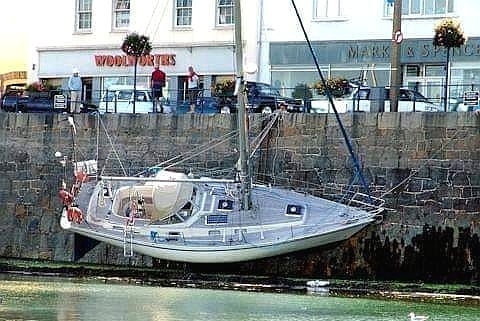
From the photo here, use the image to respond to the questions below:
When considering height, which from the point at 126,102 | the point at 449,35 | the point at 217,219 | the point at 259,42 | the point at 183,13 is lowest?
the point at 217,219

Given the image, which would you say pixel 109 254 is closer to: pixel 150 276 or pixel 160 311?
pixel 150 276

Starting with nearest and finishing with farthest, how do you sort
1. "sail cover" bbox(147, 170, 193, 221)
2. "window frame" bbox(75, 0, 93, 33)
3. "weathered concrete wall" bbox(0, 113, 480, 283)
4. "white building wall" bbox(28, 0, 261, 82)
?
"weathered concrete wall" bbox(0, 113, 480, 283) < "sail cover" bbox(147, 170, 193, 221) < "white building wall" bbox(28, 0, 261, 82) < "window frame" bbox(75, 0, 93, 33)

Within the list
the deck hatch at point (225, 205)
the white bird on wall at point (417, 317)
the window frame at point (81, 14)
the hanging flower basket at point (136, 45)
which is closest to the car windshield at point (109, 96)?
the hanging flower basket at point (136, 45)

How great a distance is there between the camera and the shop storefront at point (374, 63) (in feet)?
174

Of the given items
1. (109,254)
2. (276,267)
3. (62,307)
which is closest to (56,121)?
(109,254)

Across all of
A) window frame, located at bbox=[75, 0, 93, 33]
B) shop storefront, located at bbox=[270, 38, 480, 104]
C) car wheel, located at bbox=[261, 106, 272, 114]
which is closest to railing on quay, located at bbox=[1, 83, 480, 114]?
car wheel, located at bbox=[261, 106, 272, 114]

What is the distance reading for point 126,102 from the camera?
4850cm

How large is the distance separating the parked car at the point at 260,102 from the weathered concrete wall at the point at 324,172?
1911mm

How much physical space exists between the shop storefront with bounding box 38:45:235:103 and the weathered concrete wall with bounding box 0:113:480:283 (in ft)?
29.7

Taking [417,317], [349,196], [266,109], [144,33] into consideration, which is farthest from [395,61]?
[144,33]

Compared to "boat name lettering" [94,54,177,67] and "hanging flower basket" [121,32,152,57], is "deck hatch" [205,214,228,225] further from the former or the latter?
"boat name lettering" [94,54,177,67]

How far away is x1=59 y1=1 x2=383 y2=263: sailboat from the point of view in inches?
1592

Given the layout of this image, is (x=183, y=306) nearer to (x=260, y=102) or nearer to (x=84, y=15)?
(x=260, y=102)

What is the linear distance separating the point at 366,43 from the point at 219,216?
15.3m
